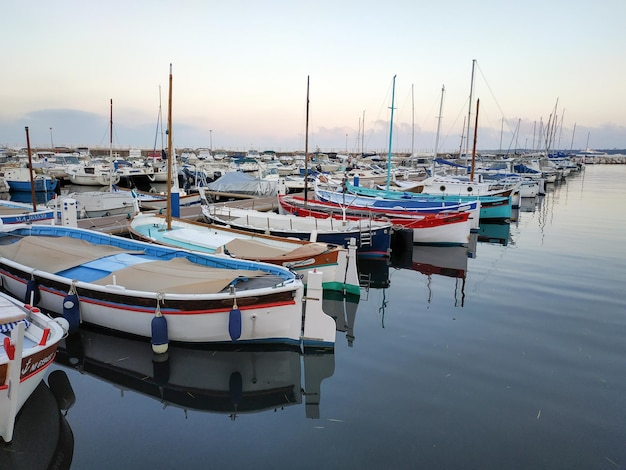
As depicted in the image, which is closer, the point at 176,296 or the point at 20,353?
the point at 20,353

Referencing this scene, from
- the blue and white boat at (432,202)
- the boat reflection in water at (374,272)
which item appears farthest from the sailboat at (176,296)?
the blue and white boat at (432,202)

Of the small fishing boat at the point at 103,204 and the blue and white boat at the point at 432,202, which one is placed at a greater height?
the blue and white boat at the point at 432,202

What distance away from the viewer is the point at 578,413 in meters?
7.04

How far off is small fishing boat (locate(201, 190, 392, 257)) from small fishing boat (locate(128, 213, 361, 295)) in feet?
7.63

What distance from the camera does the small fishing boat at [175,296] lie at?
823 centimetres

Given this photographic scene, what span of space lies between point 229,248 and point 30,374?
23.8ft

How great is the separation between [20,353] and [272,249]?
7870mm

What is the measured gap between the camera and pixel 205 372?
811 centimetres

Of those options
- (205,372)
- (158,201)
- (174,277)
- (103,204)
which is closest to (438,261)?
(174,277)

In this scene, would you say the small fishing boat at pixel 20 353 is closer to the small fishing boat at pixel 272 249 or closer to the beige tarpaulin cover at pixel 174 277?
the beige tarpaulin cover at pixel 174 277

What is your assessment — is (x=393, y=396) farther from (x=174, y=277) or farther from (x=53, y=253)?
(x=53, y=253)

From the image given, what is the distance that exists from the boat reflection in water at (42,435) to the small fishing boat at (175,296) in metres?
1.88

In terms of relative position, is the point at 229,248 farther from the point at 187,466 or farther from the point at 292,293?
the point at 187,466

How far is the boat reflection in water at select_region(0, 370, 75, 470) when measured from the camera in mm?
5504
